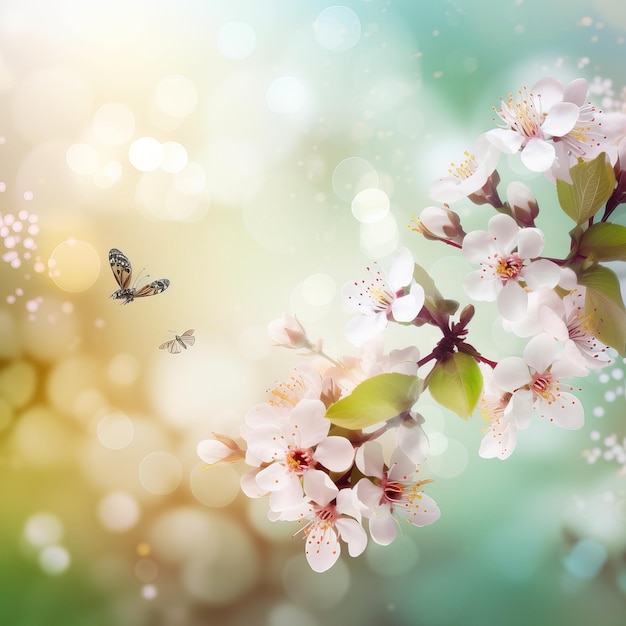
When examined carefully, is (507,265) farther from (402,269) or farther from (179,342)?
(179,342)

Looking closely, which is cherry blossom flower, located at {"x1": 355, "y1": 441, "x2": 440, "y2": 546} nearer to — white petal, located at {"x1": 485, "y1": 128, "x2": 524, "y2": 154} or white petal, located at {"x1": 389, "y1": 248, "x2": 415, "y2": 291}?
white petal, located at {"x1": 389, "y1": 248, "x2": 415, "y2": 291}

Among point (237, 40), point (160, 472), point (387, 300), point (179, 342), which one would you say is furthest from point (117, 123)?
point (387, 300)

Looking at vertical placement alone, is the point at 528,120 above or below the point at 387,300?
above

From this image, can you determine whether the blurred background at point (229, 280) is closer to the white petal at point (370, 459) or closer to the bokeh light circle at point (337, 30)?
the bokeh light circle at point (337, 30)

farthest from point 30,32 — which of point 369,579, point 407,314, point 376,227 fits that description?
point 369,579

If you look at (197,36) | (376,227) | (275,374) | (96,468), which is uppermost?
(197,36)

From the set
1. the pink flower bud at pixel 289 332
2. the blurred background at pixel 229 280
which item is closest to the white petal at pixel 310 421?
the pink flower bud at pixel 289 332

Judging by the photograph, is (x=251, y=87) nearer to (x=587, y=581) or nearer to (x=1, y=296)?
(x=1, y=296)
